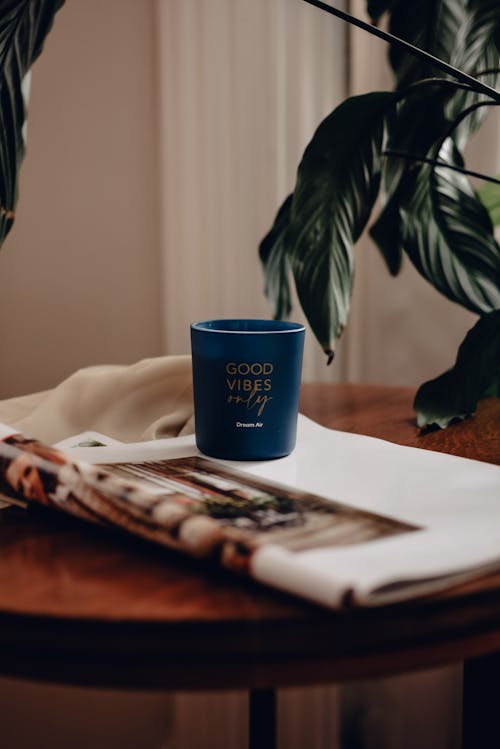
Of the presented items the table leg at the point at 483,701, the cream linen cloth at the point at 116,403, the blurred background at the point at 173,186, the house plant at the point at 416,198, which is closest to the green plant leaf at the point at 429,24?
the house plant at the point at 416,198

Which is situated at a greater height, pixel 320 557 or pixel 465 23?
pixel 465 23

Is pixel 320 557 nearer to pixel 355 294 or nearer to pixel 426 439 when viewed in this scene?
pixel 426 439

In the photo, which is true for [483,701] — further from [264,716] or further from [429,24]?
[429,24]

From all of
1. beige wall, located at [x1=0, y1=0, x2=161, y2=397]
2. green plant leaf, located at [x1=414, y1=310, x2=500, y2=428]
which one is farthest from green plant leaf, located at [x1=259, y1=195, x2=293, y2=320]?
beige wall, located at [x1=0, y1=0, x2=161, y2=397]

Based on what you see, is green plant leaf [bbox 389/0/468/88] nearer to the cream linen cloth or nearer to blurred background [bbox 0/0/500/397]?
blurred background [bbox 0/0/500/397]

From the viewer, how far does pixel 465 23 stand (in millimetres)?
984

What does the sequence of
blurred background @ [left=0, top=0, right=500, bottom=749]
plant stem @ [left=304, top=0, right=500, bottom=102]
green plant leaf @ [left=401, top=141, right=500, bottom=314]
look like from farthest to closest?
1. blurred background @ [left=0, top=0, right=500, bottom=749]
2. green plant leaf @ [left=401, top=141, right=500, bottom=314]
3. plant stem @ [left=304, top=0, right=500, bottom=102]

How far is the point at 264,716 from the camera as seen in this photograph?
709mm

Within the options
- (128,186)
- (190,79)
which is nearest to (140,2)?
(190,79)

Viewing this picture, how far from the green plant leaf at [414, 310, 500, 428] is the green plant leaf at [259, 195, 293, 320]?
0.22m

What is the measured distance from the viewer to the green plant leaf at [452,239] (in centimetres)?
87

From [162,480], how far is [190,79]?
0.94 metres

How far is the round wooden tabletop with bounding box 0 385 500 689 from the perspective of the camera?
1.15 ft

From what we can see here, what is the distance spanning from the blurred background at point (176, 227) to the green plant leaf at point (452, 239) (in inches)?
16.2
